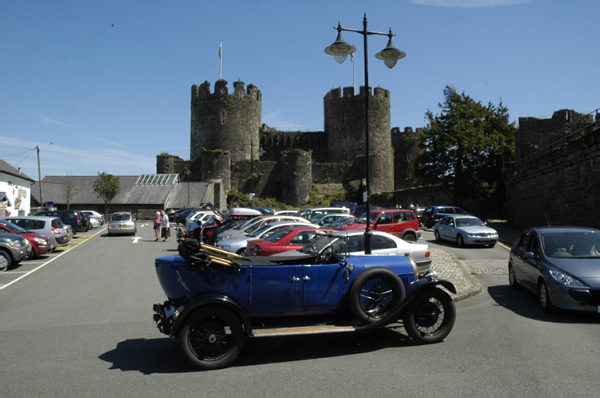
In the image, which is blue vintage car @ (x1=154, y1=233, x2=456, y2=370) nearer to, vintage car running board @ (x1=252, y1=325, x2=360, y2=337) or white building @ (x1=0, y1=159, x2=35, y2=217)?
vintage car running board @ (x1=252, y1=325, x2=360, y2=337)

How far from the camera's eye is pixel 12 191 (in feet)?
117

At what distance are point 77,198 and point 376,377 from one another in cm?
5601

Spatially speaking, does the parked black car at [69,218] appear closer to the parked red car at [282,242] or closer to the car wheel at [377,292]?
the parked red car at [282,242]

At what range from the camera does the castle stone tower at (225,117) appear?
189ft

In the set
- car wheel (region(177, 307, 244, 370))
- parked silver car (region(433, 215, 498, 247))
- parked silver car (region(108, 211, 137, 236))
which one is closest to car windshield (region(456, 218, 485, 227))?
parked silver car (region(433, 215, 498, 247))

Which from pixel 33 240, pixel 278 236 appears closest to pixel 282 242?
pixel 278 236

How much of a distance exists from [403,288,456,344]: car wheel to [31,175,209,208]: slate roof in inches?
1795

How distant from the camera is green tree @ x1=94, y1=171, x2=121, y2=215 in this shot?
51.5m

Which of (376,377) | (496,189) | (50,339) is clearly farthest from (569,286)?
(496,189)

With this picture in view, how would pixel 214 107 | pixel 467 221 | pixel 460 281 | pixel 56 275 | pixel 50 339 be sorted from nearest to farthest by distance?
pixel 50 339 → pixel 460 281 → pixel 56 275 → pixel 467 221 → pixel 214 107

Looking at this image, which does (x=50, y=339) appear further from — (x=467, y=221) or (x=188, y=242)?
(x=467, y=221)

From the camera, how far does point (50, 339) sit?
21.1 feet

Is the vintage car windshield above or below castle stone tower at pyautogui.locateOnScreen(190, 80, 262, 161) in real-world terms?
below

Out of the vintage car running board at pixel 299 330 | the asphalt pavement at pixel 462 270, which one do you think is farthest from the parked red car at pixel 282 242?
the vintage car running board at pixel 299 330
